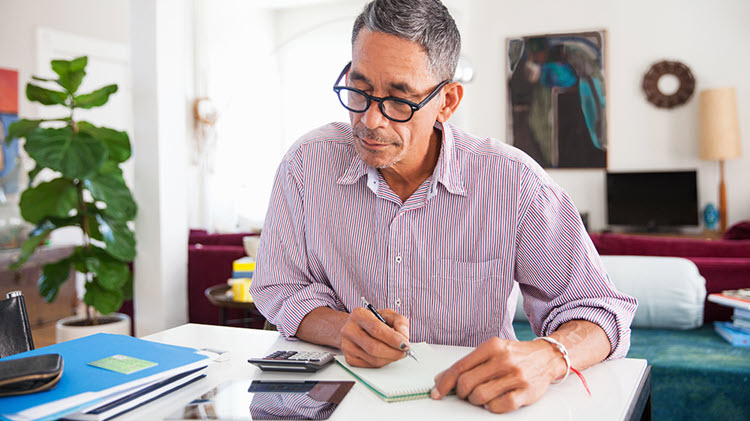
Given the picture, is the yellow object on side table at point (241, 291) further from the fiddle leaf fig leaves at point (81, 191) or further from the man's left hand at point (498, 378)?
the man's left hand at point (498, 378)

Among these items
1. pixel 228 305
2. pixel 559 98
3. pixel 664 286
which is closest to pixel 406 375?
pixel 664 286

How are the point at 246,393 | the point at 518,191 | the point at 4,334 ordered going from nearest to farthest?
the point at 246,393, the point at 4,334, the point at 518,191

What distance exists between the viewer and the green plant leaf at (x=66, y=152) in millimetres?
2838

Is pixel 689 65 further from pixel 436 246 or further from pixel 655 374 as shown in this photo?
pixel 436 246

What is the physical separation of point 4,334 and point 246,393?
19.6 inches

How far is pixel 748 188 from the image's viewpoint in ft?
18.7

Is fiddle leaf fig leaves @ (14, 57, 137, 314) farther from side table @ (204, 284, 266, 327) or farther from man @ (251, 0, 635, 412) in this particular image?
man @ (251, 0, 635, 412)

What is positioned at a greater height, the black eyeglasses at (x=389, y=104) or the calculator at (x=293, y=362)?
the black eyeglasses at (x=389, y=104)

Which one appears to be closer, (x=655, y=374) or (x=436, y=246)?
(x=436, y=246)

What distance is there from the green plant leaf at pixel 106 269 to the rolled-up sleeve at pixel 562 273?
2367 millimetres

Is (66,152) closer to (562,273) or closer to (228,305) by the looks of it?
(228,305)

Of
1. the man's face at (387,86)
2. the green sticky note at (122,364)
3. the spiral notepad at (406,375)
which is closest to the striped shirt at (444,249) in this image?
the man's face at (387,86)

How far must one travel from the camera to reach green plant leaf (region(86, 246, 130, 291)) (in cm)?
306

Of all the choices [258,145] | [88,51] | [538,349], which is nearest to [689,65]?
[258,145]
